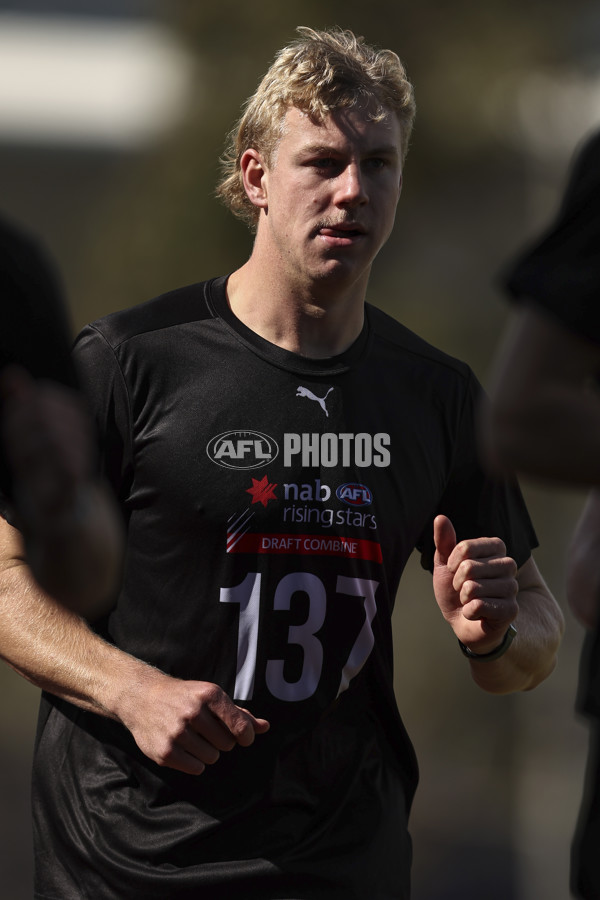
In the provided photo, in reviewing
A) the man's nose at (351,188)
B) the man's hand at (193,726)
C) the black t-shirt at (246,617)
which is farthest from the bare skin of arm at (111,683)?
the man's nose at (351,188)

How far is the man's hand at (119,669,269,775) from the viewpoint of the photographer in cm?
258

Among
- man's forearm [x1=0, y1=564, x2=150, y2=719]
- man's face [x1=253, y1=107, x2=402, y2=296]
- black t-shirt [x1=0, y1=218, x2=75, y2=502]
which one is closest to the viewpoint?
black t-shirt [x1=0, y1=218, x2=75, y2=502]

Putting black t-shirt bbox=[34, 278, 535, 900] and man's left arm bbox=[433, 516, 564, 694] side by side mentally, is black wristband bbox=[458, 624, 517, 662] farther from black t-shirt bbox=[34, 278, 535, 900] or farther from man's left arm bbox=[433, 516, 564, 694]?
black t-shirt bbox=[34, 278, 535, 900]

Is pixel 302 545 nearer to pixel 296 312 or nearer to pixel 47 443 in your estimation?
pixel 296 312

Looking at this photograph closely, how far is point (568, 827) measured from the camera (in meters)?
9.02

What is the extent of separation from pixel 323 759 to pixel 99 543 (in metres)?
1.29

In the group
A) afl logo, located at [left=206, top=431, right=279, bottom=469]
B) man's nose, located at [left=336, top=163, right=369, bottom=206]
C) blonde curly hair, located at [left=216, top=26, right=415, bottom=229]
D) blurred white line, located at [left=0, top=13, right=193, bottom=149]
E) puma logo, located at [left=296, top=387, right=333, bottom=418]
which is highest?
blonde curly hair, located at [left=216, top=26, right=415, bottom=229]

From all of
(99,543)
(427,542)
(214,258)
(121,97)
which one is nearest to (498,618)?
(427,542)

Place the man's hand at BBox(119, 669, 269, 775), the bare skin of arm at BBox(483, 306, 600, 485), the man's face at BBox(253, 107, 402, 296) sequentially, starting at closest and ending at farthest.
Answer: the bare skin of arm at BBox(483, 306, 600, 485)
the man's hand at BBox(119, 669, 269, 775)
the man's face at BBox(253, 107, 402, 296)

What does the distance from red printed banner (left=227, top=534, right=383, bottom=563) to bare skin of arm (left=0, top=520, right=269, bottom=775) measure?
33cm

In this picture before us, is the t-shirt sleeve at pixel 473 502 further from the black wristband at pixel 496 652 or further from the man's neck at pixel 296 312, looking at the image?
the man's neck at pixel 296 312

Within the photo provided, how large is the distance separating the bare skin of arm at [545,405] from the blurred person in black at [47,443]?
526 millimetres

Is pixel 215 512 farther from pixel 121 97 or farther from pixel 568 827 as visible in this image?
pixel 121 97

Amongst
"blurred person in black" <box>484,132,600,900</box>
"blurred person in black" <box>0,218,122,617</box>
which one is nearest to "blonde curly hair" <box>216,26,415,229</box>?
"blurred person in black" <box>0,218,122,617</box>
